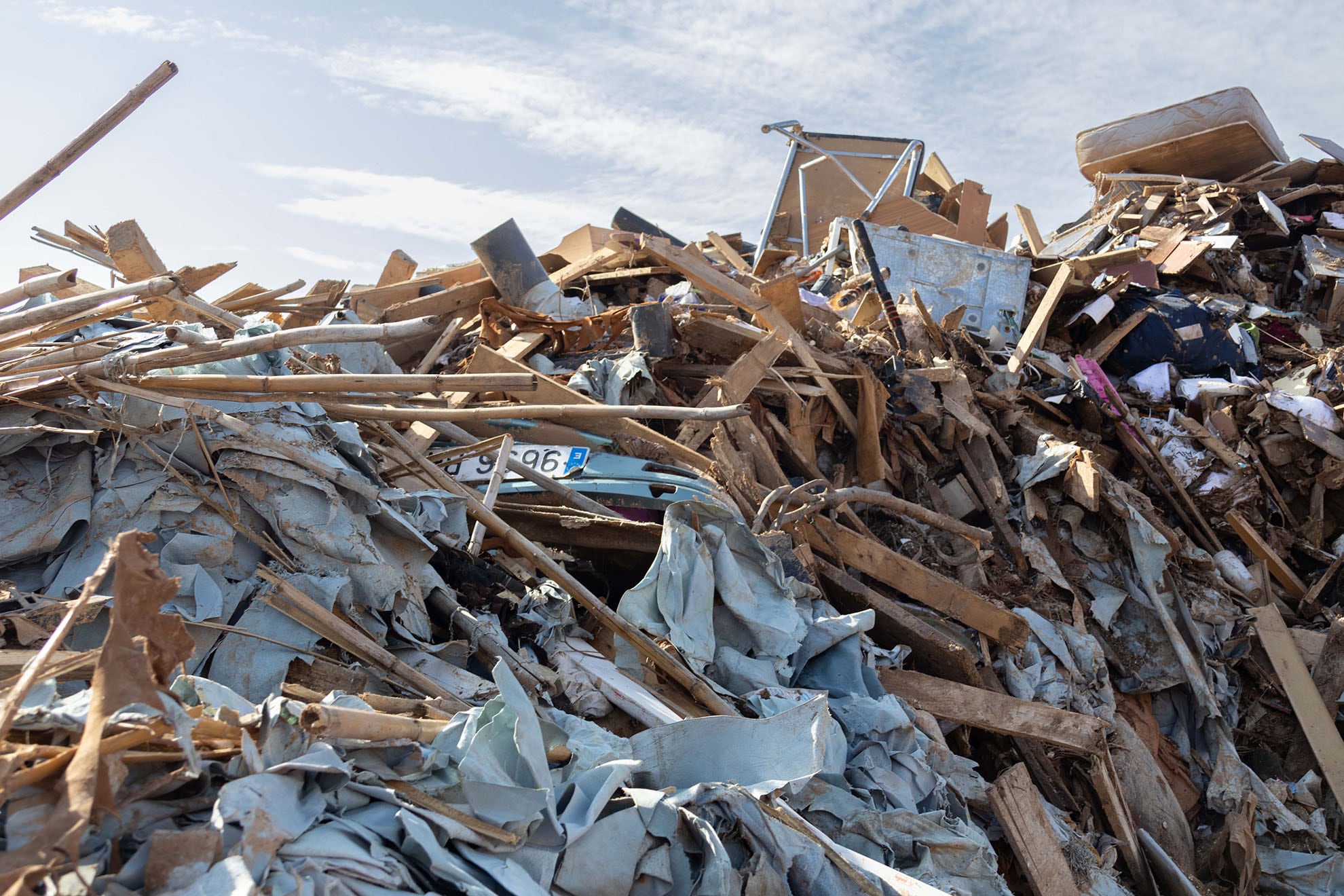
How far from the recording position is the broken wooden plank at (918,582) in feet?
16.0

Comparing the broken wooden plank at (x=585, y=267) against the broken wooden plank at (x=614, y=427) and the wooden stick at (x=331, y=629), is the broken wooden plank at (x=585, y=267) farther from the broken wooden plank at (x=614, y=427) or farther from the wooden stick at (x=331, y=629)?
the wooden stick at (x=331, y=629)

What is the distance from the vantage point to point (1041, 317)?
27.6ft

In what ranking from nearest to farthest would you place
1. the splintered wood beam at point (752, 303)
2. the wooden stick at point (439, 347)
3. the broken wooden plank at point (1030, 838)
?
the broken wooden plank at point (1030, 838)
the splintered wood beam at point (752, 303)
the wooden stick at point (439, 347)

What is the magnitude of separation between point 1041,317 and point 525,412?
653 cm

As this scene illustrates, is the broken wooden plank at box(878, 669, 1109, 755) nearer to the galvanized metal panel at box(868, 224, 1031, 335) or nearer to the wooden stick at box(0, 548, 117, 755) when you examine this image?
the wooden stick at box(0, 548, 117, 755)

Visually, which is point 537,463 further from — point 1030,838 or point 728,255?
point 728,255

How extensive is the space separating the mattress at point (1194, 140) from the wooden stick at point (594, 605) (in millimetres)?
11990

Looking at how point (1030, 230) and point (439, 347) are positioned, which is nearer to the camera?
point (439, 347)

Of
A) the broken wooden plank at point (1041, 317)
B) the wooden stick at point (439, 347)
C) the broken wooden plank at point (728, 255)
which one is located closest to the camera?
the wooden stick at point (439, 347)

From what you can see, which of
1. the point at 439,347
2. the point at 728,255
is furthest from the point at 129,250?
the point at 728,255

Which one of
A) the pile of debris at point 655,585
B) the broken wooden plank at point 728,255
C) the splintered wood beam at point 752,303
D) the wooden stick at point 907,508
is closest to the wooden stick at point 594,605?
the pile of debris at point 655,585

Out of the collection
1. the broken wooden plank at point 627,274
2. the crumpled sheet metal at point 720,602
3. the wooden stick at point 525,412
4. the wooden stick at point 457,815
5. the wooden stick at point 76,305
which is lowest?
the crumpled sheet metal at point 720,602

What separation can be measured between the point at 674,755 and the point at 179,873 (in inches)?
59.9

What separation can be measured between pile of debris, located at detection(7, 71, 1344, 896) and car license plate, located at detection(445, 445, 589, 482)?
0.08 ft
